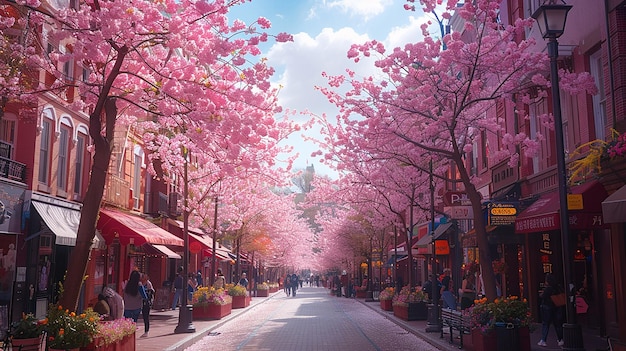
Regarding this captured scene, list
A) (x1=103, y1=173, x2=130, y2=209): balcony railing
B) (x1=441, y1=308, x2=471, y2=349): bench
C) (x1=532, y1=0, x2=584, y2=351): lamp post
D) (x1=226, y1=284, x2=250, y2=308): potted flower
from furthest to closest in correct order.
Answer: (x1=226, y1=284, x2=250, y2=308): potted flower < (x1=103, y1=173, x2=130, y2=209): balcony railing < (x1=441, y1=308, x2=471, y2=349): bench < (x1=532, y1=0, x2=584, y2=351): lamp post

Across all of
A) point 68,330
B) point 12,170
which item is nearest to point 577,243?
point 68,330

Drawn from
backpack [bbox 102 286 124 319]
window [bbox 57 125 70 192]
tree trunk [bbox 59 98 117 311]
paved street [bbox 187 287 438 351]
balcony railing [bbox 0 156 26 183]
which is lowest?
paved street [bbox 187 287 438 351]

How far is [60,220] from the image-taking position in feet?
65.5

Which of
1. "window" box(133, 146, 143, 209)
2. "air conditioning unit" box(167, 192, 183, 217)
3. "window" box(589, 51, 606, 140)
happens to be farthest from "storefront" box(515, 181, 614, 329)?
"air conditioning unit" box(167, 192, 183, 217)

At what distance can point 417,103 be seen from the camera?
18.9m

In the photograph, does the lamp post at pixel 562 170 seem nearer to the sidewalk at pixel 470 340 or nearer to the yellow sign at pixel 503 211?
the sidewalk at pixel 470 340

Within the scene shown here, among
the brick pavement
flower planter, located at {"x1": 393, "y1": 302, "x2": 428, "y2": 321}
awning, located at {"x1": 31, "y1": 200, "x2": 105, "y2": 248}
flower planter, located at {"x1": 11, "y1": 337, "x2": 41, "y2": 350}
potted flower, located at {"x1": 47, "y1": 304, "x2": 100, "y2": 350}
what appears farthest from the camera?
flower planter, located at {"x1": 393, "y1": 302, "x2": 428, "y2": 321}

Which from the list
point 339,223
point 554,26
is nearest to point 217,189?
point 554,26

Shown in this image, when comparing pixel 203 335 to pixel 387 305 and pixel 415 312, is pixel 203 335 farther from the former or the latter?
pixel 387 305

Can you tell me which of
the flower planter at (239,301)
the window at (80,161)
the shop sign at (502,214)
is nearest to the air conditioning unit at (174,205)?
the flower planter at (239,301)

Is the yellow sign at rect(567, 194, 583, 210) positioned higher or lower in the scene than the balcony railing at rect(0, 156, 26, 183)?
lower

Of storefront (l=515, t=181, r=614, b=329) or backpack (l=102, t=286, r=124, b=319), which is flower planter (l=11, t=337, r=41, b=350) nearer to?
backpack (l=102, t=286, r=124, b=319)

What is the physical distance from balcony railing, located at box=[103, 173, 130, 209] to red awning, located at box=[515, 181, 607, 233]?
50.3 feet

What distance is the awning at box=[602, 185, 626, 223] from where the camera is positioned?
11773mm
